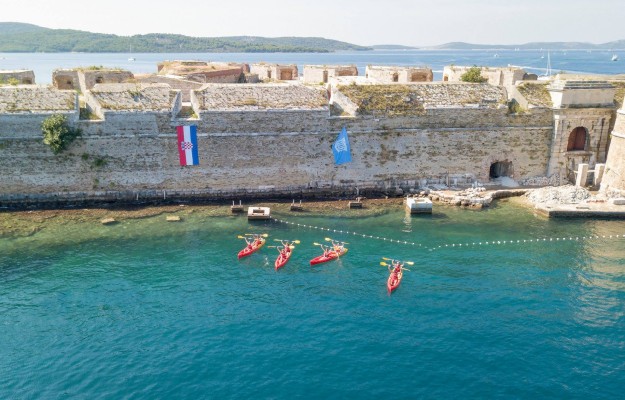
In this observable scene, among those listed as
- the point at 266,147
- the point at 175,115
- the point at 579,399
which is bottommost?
the point at 579,399

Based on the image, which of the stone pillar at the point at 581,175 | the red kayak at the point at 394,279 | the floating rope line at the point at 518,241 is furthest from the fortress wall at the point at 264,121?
the stone pillar at the point at 581,175

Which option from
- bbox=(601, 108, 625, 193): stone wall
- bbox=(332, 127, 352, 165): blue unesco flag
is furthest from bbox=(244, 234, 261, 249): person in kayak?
bbox=(601, 108, 625, 193): stone wall

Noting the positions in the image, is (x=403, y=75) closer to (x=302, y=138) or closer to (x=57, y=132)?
(x=302, y=138)

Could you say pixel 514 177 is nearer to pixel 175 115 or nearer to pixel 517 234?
pixel 517 234

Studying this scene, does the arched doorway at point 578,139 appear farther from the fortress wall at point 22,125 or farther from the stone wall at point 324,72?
the fortress wall at point 22,125

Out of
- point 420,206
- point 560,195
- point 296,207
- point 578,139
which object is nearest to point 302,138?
point 296,207

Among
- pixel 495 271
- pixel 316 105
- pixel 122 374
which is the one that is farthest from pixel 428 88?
pixel 122 374
